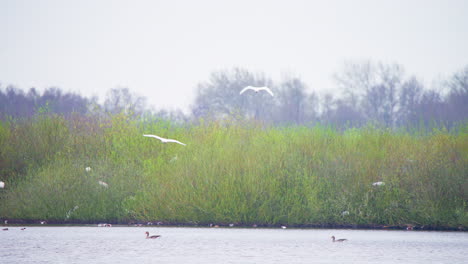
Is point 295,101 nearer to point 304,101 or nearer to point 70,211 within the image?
point 304,101

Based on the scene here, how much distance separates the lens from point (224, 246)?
1056 cm

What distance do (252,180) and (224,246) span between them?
3693 mm

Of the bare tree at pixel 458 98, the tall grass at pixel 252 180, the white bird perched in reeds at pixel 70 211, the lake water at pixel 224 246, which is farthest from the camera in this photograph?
the bare tree at pixel 458 98

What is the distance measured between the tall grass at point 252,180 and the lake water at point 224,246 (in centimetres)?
70

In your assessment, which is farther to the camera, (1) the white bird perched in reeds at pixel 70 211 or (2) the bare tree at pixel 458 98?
(2) the bare tree at pixel 458 98

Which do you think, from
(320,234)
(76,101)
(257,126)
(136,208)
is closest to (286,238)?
(320,234)

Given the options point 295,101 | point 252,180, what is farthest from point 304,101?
point 252,180

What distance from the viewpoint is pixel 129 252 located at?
974 centimetres

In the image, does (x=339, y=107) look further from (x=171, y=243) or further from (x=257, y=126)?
(x=171, y=243)

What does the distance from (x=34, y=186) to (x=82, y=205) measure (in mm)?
1340

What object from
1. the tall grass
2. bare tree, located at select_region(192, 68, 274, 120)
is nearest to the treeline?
bare tree, located at select_region(192, 68, 274, 120)

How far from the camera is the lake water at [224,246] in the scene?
915 cm

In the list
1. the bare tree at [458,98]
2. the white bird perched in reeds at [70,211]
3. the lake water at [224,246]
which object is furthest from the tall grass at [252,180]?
the bare tree at [458,98]

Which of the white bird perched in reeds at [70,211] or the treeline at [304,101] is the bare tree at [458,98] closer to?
the treeline at [304,101]
